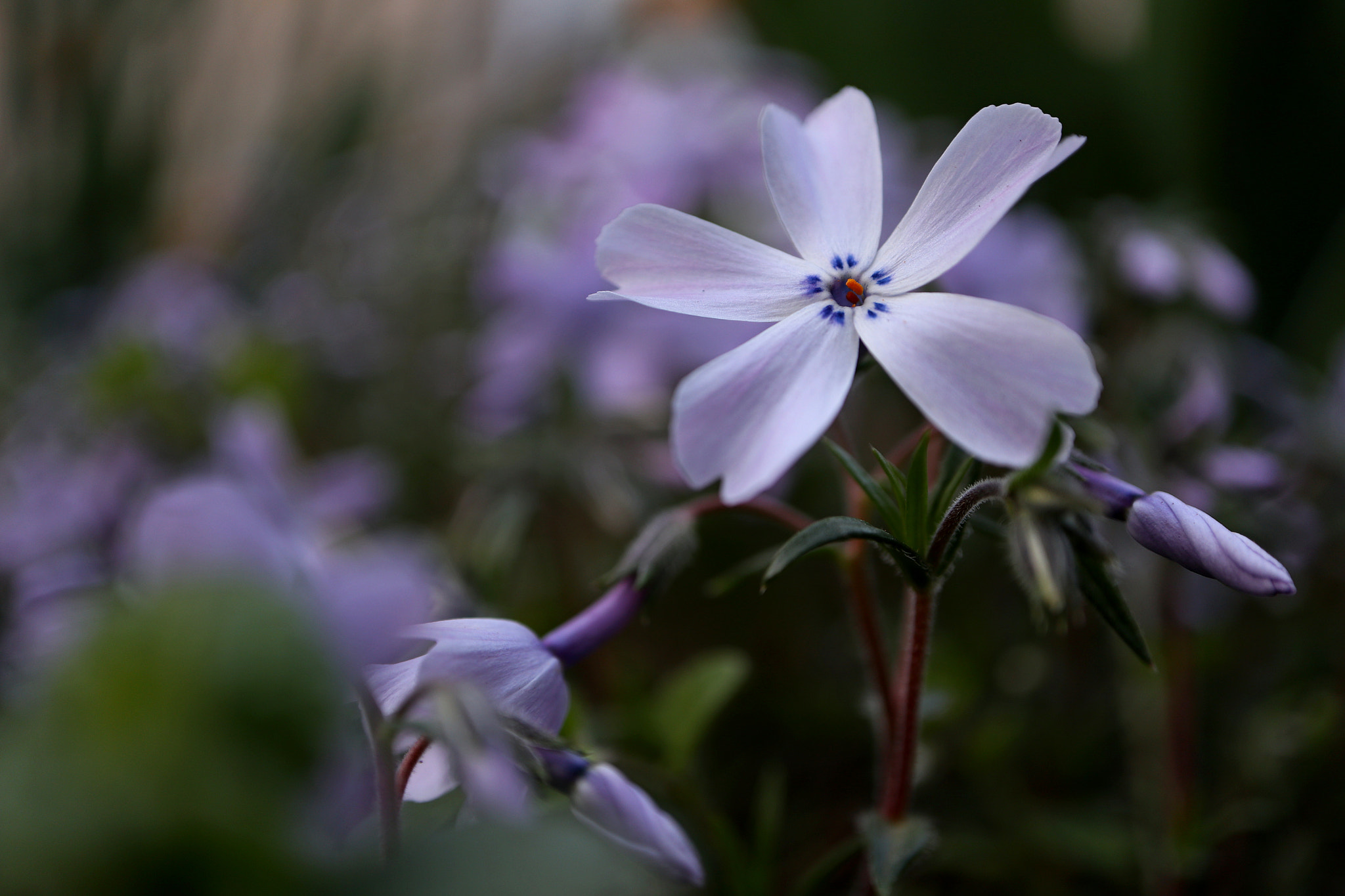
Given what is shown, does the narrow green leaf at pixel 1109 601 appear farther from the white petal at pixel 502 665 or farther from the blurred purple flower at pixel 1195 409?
the blurred purple flower at pixel 1195 409

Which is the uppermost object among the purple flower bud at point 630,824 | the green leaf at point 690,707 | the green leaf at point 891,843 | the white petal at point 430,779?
the purple flower bud at point 630,824

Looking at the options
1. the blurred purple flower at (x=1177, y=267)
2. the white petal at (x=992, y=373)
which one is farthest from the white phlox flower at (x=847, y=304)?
the blurred purple flower at (x=1177, y=267)

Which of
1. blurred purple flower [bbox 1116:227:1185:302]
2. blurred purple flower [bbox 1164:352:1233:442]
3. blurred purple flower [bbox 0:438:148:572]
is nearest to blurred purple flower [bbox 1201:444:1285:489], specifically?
blurred purple flower [bbox 1164:352:1233:442]

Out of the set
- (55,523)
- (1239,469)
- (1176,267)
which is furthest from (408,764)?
(55,523)

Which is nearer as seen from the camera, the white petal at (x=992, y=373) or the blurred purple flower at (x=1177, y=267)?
the white petal at (x=992, y=373)

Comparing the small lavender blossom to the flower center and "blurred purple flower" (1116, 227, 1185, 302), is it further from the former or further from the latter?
"blurred purple flower" (1116, 227, 1185, 302)

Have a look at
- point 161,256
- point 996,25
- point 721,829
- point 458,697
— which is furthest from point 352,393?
point 458,697
